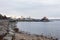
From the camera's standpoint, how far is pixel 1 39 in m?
13.2

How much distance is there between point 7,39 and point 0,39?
21.6 inches

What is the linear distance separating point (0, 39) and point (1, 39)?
0.22ft

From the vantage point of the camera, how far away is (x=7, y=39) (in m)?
12.9

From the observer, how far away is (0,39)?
13.2 metres

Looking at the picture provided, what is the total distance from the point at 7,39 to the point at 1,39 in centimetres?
49
